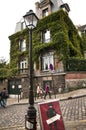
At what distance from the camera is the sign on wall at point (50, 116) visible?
19.1 feet

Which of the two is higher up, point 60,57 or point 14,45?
point 14,45

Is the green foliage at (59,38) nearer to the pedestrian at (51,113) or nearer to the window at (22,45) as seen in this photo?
the window at (22,45)

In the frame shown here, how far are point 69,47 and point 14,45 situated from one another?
9.99 meters

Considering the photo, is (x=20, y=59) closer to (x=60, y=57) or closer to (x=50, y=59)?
(x=50, y=59)

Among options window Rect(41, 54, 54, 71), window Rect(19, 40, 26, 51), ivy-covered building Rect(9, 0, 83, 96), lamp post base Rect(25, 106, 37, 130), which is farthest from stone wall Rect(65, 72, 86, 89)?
lamp post base Rect(25, 106, 37, 130)

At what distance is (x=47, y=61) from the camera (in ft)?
84.1

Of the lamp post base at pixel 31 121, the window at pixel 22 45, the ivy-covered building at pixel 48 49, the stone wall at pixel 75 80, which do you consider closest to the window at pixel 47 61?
the ivy-covered building at pixel 48 49

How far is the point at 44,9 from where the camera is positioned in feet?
91.1

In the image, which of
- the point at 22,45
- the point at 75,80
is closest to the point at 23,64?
the point at 22,45

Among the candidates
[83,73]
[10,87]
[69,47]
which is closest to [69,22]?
[69,47]

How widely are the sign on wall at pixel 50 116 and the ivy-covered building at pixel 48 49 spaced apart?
15478mm

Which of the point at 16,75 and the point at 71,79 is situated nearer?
the point at 71,79

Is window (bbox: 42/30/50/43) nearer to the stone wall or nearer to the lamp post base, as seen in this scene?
Answer: the stone wall

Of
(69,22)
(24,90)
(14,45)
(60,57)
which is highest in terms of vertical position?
(69,22)
